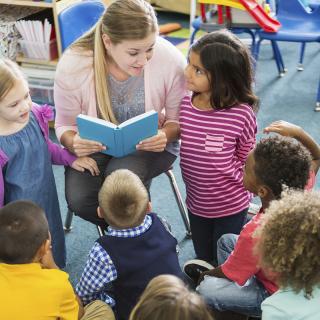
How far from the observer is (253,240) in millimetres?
1169

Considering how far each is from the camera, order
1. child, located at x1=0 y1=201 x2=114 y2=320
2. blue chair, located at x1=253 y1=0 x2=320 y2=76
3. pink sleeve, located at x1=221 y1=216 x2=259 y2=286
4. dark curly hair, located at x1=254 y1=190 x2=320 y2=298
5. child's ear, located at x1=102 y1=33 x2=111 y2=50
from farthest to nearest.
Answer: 1. blue chair, located at x1=253 y1=0 x2=320 y2=76
2. child's ear, located at x1=102 y1=33 x2=111 y2=50
3. pink sleeve, located at x1=221 y1=216 x2=259 y2=286
4. child, located at x1=0 y1=201 x2=114 y2=320
5. dark curly hair, located at x1=254 y1=190 x2=320 y2=298

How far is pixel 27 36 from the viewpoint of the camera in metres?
2.43

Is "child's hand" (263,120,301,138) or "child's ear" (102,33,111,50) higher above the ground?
"child's ear" (102,33,111,50)

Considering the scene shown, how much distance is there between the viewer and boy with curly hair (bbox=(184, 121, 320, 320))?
4.00ft

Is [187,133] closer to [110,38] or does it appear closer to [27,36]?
[110,38]

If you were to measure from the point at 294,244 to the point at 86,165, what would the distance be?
0.83 metres

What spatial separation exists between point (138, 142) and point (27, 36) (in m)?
1.29

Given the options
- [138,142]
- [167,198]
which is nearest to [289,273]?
[138,142]

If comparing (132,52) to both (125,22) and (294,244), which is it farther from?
(294,244)

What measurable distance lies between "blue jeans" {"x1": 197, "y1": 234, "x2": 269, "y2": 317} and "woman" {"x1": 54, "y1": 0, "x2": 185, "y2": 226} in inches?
17.5

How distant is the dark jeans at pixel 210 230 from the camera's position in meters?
1.61

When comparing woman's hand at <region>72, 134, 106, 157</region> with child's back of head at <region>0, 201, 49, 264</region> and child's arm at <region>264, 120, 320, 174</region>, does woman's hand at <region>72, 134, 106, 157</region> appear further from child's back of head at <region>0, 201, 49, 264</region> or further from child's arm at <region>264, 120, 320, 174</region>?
child's arm at <region>264, 120, 320, 174</region>

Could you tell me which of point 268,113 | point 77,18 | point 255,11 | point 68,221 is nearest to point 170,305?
point 68,221

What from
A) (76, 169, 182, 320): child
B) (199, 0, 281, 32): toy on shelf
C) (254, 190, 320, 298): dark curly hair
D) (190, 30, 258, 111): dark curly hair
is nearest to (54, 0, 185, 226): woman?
(190, 30, 258, 111): dark curly hair
